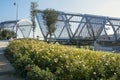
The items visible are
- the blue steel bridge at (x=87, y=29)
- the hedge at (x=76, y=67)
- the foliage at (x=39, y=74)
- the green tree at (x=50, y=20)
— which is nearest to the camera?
the hedge at (x=76, y=67)

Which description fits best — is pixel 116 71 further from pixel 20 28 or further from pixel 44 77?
pixel 20 28

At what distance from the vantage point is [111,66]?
699 centimetres

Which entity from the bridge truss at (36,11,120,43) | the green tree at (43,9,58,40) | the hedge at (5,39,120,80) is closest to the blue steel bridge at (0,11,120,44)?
the bridge truss at (36,11,120,43)

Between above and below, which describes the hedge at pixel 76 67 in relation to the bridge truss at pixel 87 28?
above

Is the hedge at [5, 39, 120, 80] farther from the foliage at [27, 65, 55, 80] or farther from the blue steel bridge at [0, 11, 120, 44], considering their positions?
the blue steel bridge at [0, 11, 120, 44]

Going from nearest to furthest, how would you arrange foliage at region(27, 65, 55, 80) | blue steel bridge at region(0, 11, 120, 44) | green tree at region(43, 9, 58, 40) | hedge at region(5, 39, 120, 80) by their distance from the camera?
hedge at region(5, 39, 120, 80) → foliage at region(27, 65, 55, 80) → green tree at region(43, 9, 58, 40) → blue steel bridge at region(0, 11, 120, 44)

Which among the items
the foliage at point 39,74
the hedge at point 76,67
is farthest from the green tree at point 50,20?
the foliage at point 39,74

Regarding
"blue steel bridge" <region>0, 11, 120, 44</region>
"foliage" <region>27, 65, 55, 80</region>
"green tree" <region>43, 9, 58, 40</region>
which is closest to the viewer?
"foliage" <region>27, 65, 55, 80</region>

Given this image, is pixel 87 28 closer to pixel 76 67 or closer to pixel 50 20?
pixel 50 20

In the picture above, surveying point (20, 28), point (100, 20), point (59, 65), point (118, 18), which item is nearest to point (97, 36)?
point (100, 20)

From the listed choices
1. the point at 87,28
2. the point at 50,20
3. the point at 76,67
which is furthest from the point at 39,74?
the point at 87,28

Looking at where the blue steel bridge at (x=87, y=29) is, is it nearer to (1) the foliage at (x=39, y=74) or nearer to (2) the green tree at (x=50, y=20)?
(2) the green tree at (x=50, y=20)

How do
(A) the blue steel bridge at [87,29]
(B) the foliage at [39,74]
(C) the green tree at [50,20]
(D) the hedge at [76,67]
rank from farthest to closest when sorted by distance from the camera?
(A) the blue steel bridge at [87,29]
(C) the green tree at [50,20]
(B) the foliage at [39,74]
(D) the hedge at [76,67]

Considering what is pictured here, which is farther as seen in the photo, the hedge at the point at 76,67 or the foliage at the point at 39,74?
the foliage at the point at 39,74
